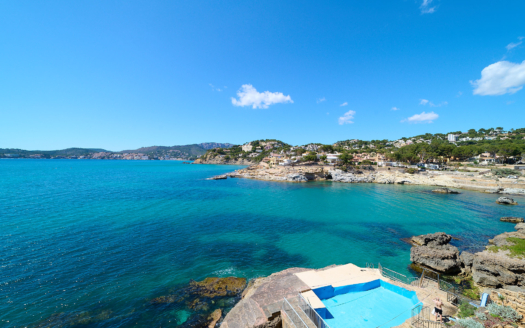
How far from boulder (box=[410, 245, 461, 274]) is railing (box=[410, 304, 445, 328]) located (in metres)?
8.86

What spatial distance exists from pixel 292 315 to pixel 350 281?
15.1 feet

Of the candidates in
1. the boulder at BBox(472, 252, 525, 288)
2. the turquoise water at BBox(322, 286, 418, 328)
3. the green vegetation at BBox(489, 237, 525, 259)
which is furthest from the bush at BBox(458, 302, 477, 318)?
the green vegetation at BBox(489, 237, 525, 259)

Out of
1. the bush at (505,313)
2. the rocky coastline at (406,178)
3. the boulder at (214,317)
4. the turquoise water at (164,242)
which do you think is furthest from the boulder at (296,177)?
the bush at (505,313)

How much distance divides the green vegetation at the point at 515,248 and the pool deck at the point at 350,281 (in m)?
9.36

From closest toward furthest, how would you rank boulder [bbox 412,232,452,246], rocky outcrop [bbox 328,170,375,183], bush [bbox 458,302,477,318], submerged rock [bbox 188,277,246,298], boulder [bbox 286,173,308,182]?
bush [bbox 458,302,477,318]
submerged rock [bbox 188,277,246,298]
boulder [bbox 412,232,452,246]
rocky outcrop [bbox 328,170,375,183]
boulder [bbox 286,173,308,182]

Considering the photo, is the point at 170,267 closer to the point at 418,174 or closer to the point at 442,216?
the point at 442,216

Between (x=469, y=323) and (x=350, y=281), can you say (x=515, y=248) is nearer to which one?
(x=469, y=323)

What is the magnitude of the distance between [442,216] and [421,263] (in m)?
19.8

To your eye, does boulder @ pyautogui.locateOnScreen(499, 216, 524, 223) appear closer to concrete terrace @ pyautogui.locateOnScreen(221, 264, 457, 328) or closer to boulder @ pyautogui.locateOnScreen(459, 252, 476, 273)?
boulder @ pyautogui.locateOnScreen(459, 252, 476, 273)

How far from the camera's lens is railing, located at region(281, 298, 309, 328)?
8.37m

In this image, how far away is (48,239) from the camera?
19031mm

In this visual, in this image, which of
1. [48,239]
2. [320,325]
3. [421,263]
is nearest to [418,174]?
[421,263]

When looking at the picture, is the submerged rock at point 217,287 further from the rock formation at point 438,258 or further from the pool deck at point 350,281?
the rock formation at point 438,258

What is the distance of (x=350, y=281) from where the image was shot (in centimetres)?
1167
